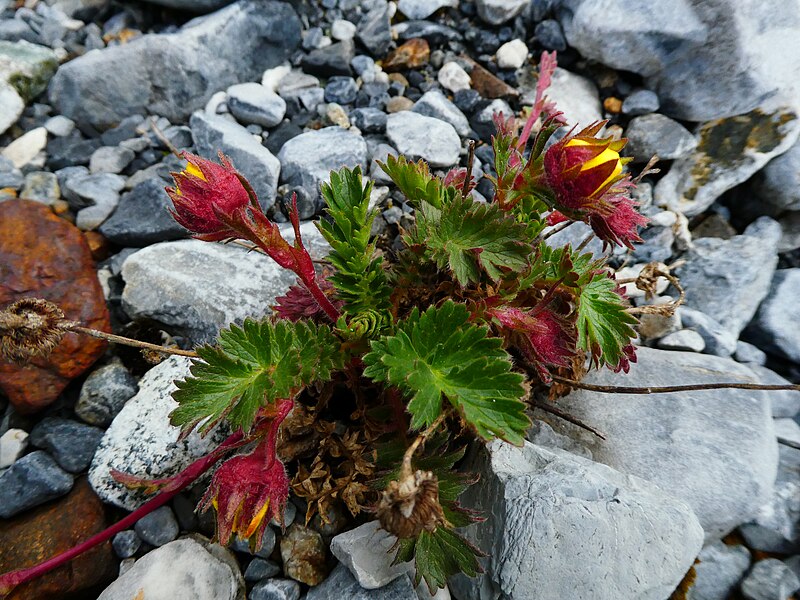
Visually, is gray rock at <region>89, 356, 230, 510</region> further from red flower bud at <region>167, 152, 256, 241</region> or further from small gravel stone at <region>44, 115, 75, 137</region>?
small gravel stone at <region>44, 115, 75, 137</region>

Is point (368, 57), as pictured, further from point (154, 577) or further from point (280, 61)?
point (154, 577)

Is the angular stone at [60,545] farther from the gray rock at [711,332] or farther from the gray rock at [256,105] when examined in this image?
the gray rock at [711,332]

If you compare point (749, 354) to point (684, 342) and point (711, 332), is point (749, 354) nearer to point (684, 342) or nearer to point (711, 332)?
point (711, 332)

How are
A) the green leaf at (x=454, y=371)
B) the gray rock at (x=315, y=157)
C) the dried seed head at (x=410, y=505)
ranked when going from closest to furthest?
the dried seed head at (x=410, y=505)
the green leaf at (x=454, y=371)
the gray rock at (x=315, y=157)

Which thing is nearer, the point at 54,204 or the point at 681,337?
the point at 681,337

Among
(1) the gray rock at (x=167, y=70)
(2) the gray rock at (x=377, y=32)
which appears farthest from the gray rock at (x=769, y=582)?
(1) the gray rock at (x=167, y=70)

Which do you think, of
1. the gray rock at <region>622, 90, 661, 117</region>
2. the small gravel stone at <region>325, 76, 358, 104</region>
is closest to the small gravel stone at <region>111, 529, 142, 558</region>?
the small gravel stone at <region>325, 76, 358, 104</region>

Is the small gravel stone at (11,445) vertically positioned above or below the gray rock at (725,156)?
below

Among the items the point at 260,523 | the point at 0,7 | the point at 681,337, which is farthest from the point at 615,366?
the point at 0,7
